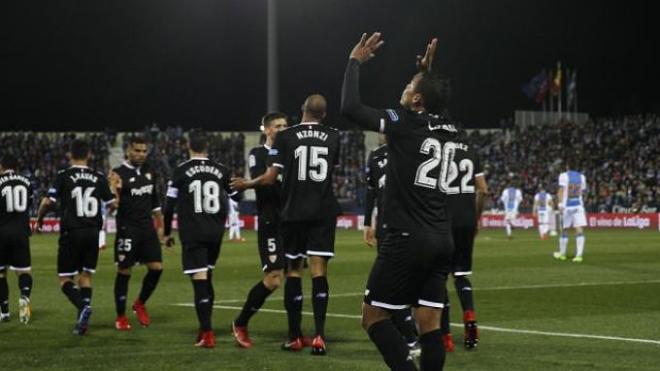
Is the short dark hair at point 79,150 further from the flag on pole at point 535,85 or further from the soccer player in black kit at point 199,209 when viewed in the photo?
the flag on pole at point 535,85

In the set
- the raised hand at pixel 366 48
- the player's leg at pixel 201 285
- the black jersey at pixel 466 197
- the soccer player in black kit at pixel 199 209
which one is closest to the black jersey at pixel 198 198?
the soccer player in black kit at pixel 199 209

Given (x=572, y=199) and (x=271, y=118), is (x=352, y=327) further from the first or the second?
(x=572, y=199)

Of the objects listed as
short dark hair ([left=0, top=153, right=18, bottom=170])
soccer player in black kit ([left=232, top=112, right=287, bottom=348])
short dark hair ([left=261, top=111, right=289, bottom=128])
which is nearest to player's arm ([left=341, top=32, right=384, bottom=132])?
soccer player in black kit ([left=232, top=112, right=287, bottom=348])

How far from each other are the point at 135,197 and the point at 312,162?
10.4ft

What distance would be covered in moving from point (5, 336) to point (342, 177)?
146 feet

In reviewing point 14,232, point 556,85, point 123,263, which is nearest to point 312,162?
point 123,263

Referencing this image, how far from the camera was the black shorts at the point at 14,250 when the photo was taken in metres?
13.7

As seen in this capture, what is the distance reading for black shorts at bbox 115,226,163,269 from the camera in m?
12.8

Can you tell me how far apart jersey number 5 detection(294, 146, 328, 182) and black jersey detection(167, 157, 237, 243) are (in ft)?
3.03

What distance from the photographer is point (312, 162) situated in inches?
420

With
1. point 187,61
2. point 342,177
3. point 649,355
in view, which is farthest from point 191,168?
point 187,61

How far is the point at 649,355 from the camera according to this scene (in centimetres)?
1012

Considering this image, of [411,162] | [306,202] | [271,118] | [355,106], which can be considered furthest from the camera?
[271,118]

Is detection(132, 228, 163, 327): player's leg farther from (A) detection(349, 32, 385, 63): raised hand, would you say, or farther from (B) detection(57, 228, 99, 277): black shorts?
(A) detection(349, 32, 385, 63): raised hand
